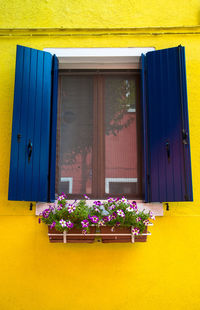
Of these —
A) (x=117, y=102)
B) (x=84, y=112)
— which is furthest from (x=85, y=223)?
(x=117, y=102)

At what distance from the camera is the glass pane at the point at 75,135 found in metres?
3.65

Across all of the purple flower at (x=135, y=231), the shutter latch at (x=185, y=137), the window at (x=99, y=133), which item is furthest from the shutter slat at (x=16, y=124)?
the shutter latch at (x=185, y=137)

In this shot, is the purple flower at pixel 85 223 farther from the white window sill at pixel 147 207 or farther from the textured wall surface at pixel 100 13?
the textured wall surface at pixel 100 13

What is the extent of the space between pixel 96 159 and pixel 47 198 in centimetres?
74

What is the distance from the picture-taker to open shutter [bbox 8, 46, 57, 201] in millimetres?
3291

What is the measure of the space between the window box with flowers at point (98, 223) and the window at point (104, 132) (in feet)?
1.06

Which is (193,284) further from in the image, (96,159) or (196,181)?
(96,159)

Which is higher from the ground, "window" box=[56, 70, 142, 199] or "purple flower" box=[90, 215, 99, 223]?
"window" box=[56, 70, 142, 199]

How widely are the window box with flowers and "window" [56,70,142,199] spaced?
1.54ft

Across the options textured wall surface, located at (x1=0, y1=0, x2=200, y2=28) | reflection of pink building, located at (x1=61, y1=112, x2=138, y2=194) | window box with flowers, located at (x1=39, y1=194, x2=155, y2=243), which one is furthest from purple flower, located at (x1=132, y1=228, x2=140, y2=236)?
textured wall surface, located at (x1=0, y1=0, x2=200, y2=28)

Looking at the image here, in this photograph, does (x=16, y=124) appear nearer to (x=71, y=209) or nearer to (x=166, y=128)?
(x=71, y=209)

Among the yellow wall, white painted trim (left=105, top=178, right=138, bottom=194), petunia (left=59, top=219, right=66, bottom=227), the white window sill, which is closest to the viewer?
petunia (left=59, top=219, right=66, bottom=227)

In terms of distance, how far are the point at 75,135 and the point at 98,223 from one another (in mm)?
1190

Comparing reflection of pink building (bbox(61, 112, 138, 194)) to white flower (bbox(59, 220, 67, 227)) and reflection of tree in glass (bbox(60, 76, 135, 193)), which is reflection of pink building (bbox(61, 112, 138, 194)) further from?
white flower (bbox(59, 220, 67, 227))
